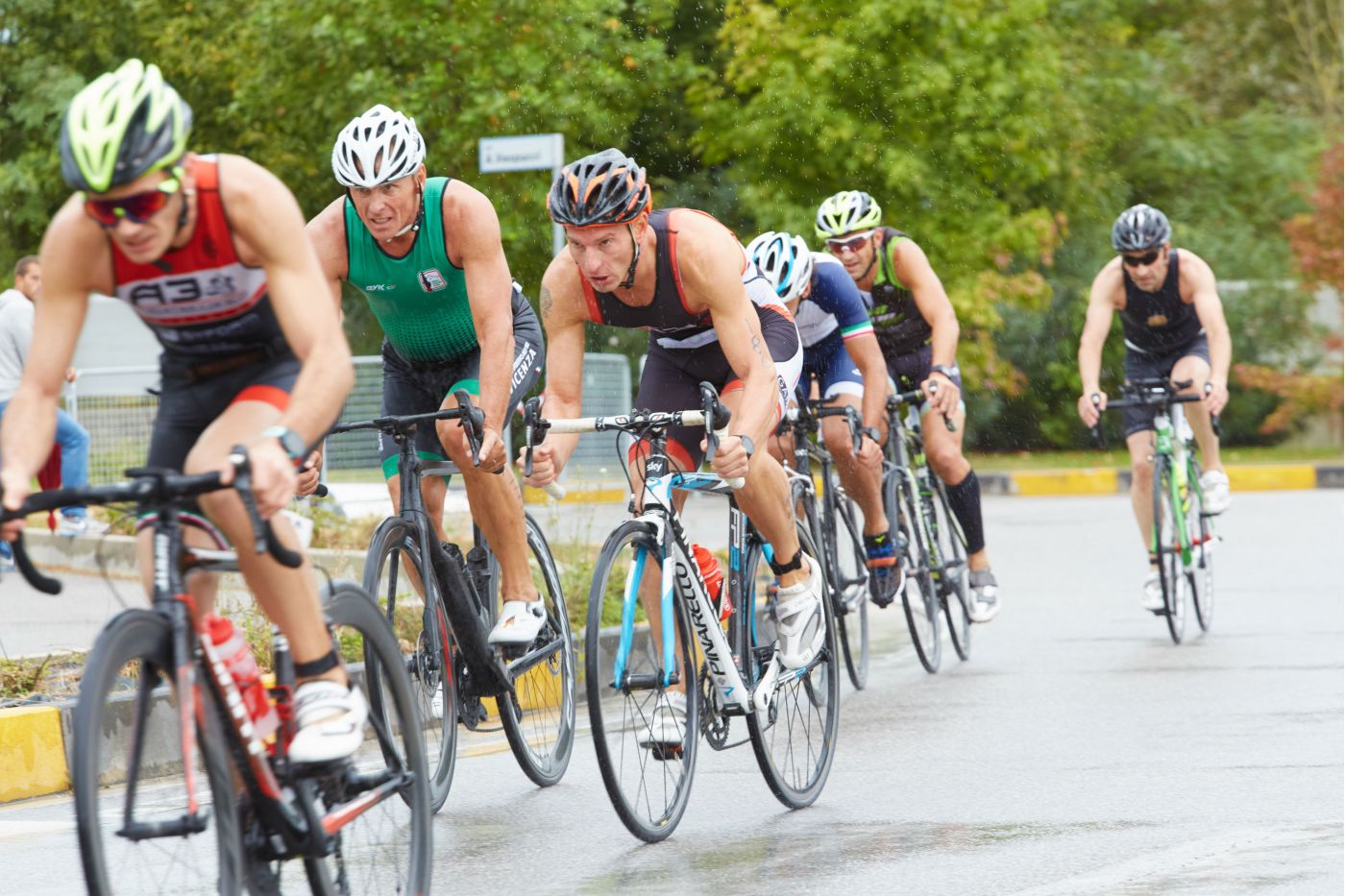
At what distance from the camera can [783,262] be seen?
28.0ft

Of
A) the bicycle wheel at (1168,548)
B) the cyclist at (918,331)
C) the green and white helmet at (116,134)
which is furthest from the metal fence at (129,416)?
the green and white helmet at (116,134)

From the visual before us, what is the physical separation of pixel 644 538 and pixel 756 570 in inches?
36.1

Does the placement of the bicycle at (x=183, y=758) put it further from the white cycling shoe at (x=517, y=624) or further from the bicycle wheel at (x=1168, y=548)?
the bicycle wheel at (x=1168, y=548)

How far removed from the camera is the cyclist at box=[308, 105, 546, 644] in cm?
616

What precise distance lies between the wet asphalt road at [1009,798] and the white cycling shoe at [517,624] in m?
0.53

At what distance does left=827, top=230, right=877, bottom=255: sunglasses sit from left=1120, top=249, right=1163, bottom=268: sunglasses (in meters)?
1.67

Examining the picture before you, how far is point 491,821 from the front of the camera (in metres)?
6.34

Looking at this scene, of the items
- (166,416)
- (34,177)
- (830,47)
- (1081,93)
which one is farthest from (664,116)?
(166,416)

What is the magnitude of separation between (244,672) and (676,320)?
2506 mm

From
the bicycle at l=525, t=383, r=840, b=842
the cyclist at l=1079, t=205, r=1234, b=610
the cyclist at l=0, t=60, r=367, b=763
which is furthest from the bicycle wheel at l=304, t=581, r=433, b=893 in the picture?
the cyclist at l=1079, t=205, r=1234, b=610

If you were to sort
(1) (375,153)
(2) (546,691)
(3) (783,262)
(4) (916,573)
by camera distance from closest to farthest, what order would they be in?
1. (1) (375,153)
2. (2) (546,691)
3. (3) (783,262)
4. (4) (916,573)

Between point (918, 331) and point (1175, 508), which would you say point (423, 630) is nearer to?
point (918, 331)

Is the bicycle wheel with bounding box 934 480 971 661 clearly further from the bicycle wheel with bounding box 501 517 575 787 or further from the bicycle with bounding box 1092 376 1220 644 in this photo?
the bicycle wheel with bounding box 501 517 575 787

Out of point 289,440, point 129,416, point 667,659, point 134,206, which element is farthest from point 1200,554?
point 129,416
